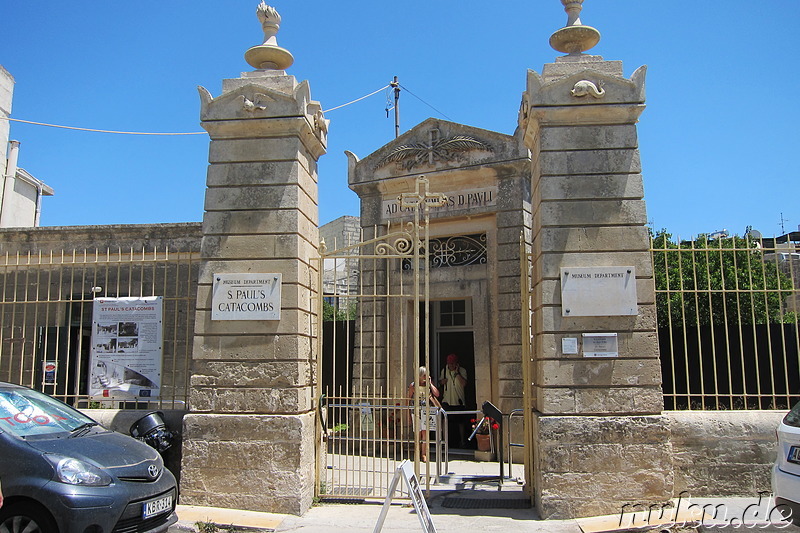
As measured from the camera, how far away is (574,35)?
7.23 metres

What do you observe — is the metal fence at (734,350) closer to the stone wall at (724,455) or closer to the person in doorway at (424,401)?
the stone wall at (724,455)

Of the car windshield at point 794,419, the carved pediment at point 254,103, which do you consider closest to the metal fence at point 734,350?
the car windshield at point 794,419

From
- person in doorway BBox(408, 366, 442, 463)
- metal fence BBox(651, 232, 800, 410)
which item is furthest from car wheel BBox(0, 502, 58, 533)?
metal fence BBox(651, 232, 800, 410)

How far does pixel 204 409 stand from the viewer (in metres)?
6.97

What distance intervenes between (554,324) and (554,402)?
0.80 metres

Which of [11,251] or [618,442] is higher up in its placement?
[11,251]

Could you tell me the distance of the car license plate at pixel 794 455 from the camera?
523cm

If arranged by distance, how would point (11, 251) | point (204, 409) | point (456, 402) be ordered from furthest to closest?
point (11, 251), point (456, 402), point (204, 409)

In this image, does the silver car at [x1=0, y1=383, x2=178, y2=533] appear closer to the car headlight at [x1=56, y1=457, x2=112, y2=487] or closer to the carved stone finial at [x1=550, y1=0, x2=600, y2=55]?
the car headlight at [x1=56, y1=457, x2=112, y2=487]

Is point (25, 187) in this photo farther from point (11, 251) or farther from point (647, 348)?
point (647, 348)

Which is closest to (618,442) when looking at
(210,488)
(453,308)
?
(210,488)

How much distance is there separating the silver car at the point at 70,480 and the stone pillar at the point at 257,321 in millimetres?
1148

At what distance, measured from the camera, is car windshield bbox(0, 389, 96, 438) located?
17.3ft

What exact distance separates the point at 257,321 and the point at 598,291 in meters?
3.65
